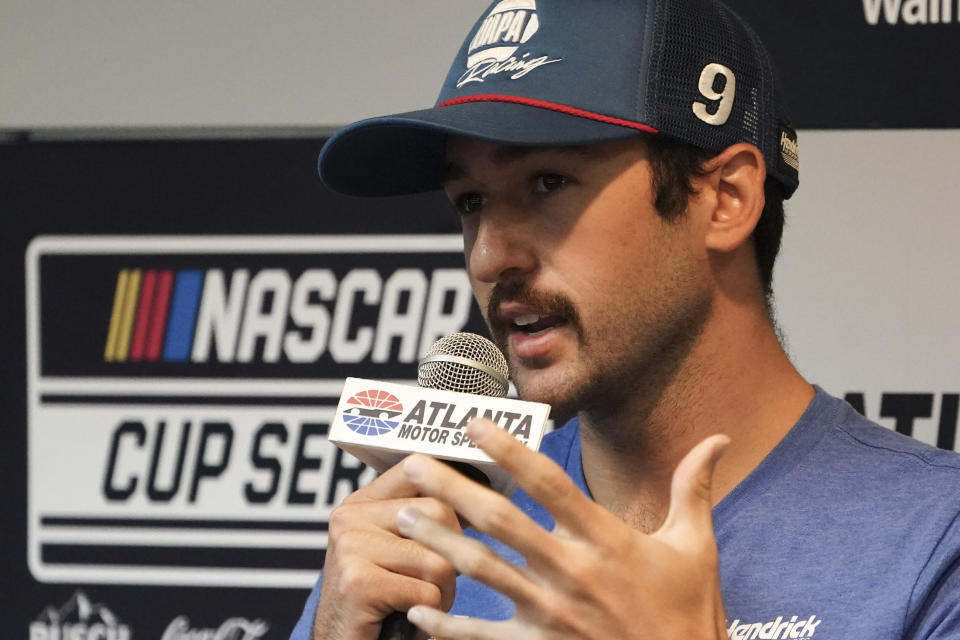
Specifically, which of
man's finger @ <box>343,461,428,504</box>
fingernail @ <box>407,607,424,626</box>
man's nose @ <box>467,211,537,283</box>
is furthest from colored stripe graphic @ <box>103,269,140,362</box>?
fingernail @ <box>407,607,424,626</box>

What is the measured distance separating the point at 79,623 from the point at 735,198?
1.51m

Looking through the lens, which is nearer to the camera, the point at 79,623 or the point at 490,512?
the point at 490,512

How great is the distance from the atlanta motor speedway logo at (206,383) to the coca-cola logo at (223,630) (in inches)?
2.9

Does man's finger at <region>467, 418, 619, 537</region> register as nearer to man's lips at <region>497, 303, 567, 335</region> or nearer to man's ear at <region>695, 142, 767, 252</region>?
man's lips at <region>497, 303, 567, 335</region>

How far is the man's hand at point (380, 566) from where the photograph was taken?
931 mm

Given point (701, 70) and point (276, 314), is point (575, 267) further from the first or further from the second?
point (276, 314)

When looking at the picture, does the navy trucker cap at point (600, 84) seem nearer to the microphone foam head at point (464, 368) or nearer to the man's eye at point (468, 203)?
the man's eye at point (468, 203)

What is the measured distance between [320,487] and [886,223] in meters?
1.10

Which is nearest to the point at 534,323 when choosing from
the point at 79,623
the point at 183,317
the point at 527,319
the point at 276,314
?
the point at 527,319

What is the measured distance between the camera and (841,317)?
1.88 metres

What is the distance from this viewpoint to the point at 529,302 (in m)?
1.14

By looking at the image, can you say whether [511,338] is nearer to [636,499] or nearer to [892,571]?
[636,499]

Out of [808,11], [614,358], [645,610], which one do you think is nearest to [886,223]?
[808,11]

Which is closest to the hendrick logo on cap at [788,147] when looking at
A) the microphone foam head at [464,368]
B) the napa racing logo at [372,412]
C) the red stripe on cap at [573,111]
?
the red stripe on cap at [573,111]
